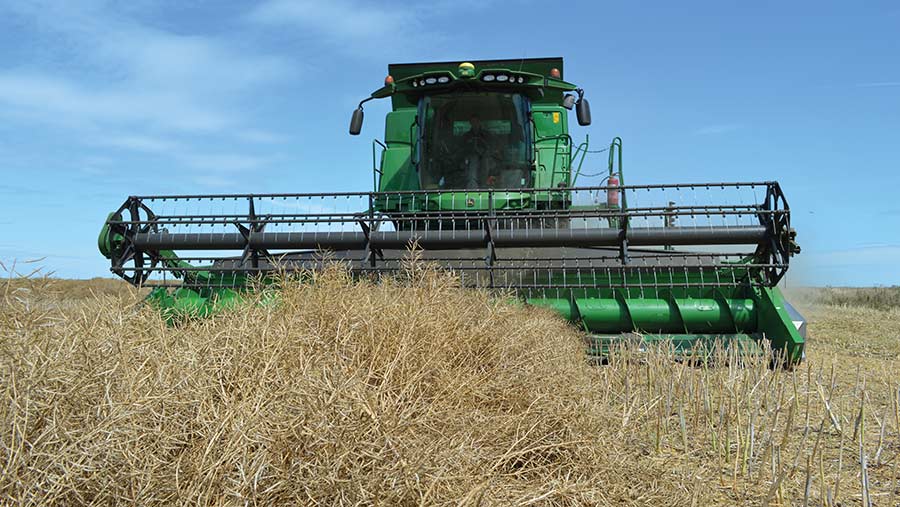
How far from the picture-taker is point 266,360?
224cm

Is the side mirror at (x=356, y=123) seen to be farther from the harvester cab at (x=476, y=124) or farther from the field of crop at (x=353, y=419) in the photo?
the field of crop at (x=353, y=419)

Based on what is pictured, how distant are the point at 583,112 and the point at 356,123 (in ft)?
8.41

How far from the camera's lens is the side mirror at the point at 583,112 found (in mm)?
7293

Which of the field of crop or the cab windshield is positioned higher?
the cab windshield

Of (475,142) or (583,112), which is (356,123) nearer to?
(475,142)

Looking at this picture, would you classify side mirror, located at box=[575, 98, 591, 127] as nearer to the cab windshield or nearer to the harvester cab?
the harvester cab

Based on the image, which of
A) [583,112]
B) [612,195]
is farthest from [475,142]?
[612,195]

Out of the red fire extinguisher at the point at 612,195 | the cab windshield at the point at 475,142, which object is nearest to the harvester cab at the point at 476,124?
the cab windshield at the point at 475,142

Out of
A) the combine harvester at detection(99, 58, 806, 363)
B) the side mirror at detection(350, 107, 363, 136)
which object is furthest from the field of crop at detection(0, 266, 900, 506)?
the side mirror at detection(350, 107, 363, 136)

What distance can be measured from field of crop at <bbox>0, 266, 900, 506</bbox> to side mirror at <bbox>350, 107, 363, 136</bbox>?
397cm

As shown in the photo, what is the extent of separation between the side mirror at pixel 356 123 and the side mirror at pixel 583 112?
2.47 meters

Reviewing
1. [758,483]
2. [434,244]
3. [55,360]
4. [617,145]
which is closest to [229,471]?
[55,360]

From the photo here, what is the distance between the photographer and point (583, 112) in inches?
289

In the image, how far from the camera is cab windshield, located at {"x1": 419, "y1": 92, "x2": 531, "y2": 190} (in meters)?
7.22
